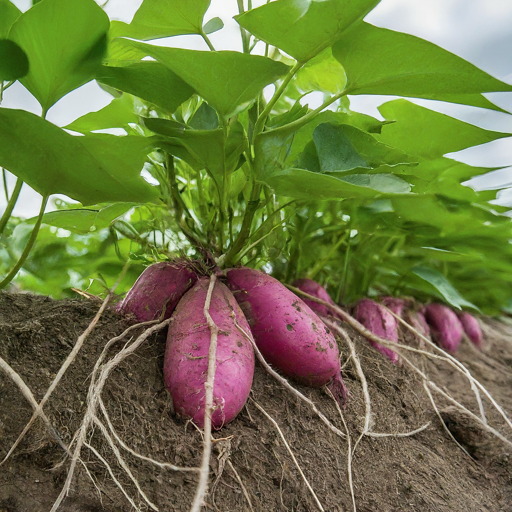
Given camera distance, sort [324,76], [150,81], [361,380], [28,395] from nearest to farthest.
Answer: [28,395]
[150,81]
[361,380]
[324,76]

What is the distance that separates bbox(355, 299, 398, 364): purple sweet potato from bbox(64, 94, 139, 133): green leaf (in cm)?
56

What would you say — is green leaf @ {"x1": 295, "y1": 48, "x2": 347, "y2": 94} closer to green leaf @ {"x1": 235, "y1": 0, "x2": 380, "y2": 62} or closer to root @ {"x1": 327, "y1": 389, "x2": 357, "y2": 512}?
green leaf @ {"x1": 235, "y1": 0, "x2": 380, "y2": 62}

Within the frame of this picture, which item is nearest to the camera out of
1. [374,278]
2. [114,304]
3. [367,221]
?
[114,304]

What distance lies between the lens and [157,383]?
52 cm

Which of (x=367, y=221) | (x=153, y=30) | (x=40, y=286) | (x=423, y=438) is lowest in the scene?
(x=40, y=286)

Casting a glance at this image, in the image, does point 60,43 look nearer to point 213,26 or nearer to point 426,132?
point 213,26

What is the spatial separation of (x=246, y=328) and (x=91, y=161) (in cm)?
27

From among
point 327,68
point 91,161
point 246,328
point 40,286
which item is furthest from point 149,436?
point 40,286

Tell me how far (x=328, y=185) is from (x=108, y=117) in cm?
35

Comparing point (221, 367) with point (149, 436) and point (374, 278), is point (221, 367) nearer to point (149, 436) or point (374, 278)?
point (149, 436)

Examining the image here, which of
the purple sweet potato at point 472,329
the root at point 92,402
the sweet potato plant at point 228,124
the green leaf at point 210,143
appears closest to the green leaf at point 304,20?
→ the sweet potato plant at point 228,124

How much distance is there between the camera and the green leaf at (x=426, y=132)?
65 centimetres

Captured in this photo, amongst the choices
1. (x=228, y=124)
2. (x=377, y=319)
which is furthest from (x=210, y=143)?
(x=377, y=319)

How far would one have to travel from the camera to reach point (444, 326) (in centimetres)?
111
